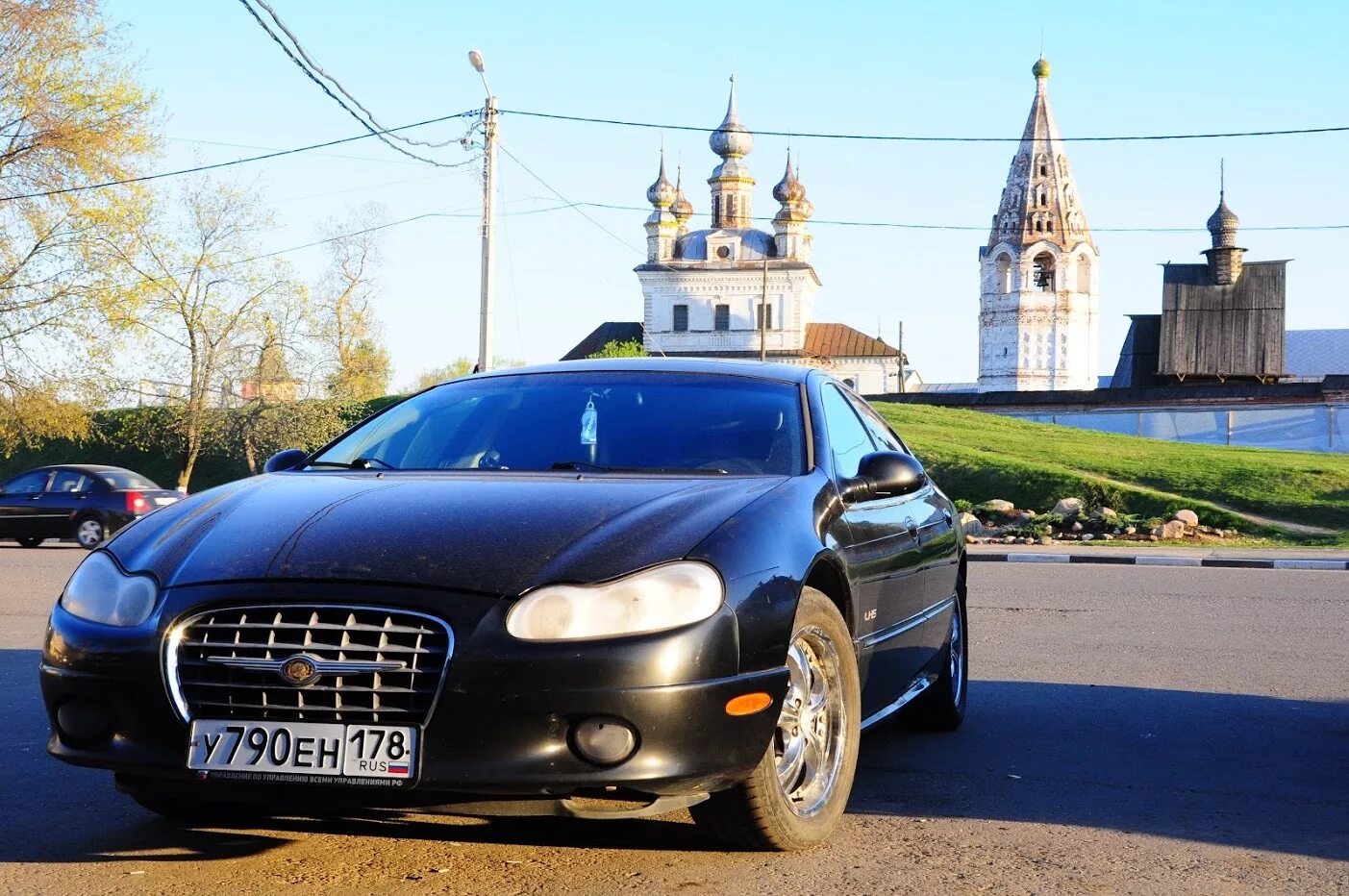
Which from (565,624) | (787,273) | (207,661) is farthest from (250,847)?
(787,273)

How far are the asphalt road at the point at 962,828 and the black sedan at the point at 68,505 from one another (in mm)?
15545

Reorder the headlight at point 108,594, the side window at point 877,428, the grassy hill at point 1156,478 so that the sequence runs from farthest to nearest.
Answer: the grassy hill at point 1156,478, the side window at point 877,428, the headlight at point 108,594

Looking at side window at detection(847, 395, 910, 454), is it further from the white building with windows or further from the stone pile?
the white building with windows

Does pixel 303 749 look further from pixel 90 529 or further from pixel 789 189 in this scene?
pixel 789 189

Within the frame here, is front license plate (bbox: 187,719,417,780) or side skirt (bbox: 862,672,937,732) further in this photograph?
side skirt (bbox: 862,672,937,732)

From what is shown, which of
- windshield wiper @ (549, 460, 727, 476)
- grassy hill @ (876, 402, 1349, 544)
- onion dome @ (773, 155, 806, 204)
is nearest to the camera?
windshield wiper @ (549, 460, 727, 476)

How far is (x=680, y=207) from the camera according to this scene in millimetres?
125188

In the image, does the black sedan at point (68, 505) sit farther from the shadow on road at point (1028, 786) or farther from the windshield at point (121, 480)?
the shadow on road at point (1028, 786)

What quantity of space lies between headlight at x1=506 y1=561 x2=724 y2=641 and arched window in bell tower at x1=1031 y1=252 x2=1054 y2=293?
409 feet

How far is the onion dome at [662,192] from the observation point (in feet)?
408

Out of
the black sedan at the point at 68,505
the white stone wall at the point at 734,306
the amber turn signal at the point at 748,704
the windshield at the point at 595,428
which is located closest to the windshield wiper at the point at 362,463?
the windshield at the point at 595,428

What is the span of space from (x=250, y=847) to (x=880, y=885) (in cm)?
175

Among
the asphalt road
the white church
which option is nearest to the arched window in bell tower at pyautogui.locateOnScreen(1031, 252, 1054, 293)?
the white church

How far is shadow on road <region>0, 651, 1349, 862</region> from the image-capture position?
4.34 metres
